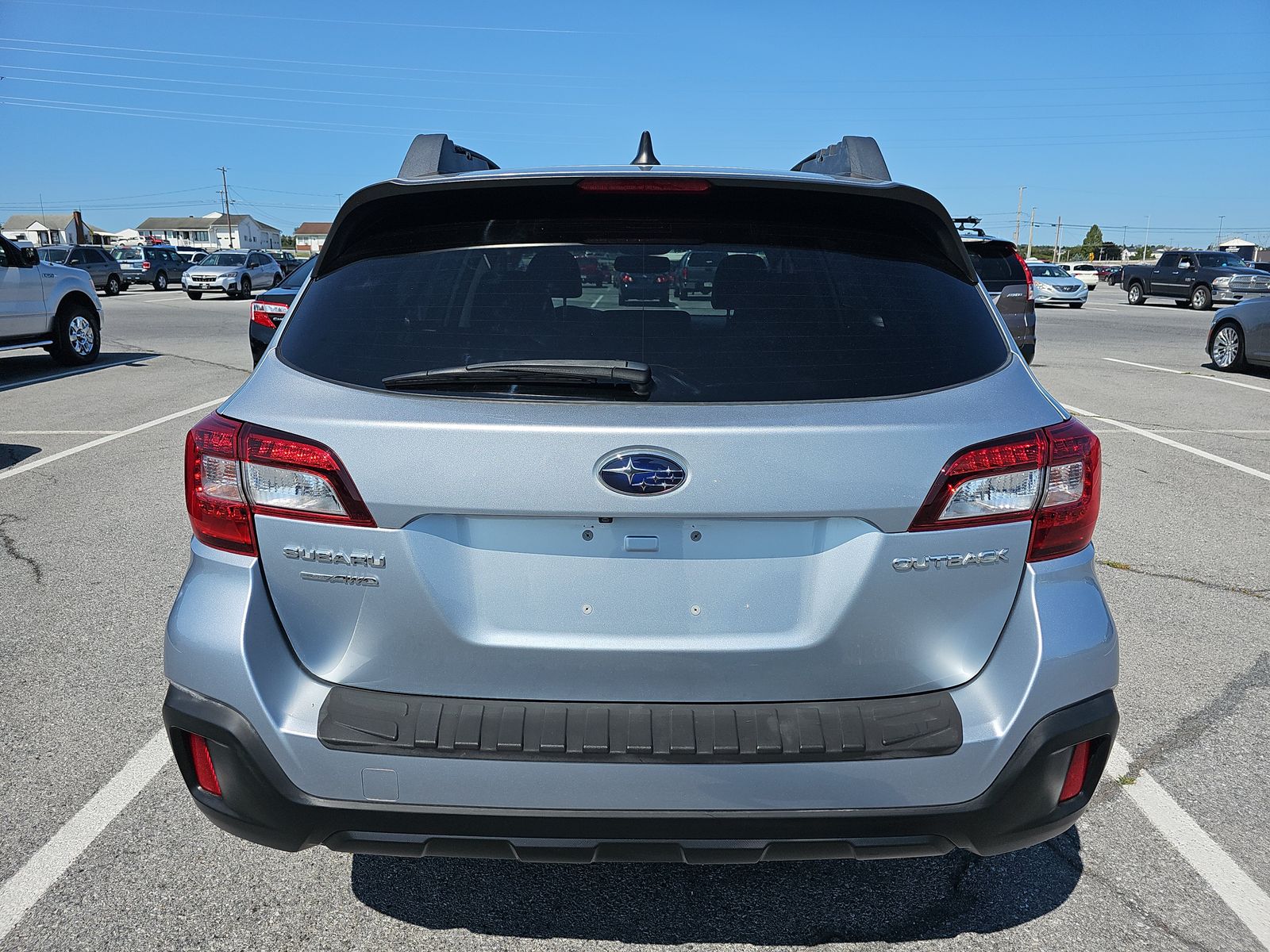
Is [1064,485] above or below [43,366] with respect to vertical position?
above

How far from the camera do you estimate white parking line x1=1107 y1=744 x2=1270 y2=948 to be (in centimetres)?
256

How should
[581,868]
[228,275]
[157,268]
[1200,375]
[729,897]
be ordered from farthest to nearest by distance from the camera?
[157,268] < [228,275] < [1200,375] < [581,868] < [729,897]

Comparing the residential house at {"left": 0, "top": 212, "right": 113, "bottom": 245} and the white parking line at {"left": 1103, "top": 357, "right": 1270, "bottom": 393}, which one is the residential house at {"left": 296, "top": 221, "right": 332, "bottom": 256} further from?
the white parking line at {"left": 1103, "top": 357, "right": 1270, "bottom": 393}

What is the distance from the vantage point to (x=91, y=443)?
8.73 metres

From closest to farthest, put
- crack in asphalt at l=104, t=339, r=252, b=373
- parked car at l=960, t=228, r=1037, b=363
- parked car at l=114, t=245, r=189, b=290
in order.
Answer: parked car at l=960, t=228, r=1037, b=363
crack in asphalt at l=104, t=339, r=252, b=373
parked car at l=114, t=245, r=189, b=290

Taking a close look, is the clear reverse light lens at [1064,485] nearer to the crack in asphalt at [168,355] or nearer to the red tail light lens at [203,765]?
the red tail light lens at [203,765]

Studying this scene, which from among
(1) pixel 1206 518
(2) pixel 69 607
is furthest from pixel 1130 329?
(2) pixel 69 607

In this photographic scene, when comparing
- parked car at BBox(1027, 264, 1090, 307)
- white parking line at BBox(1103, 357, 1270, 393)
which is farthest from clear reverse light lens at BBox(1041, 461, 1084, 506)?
parked car at BBox(1027, 264, 1090, 307)

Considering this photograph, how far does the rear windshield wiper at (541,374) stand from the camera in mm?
2012

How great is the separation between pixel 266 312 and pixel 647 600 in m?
9.82

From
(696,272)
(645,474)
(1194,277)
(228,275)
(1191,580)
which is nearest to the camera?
(645,474)

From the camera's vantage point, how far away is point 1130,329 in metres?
24.3

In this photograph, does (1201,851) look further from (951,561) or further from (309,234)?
(309,234)

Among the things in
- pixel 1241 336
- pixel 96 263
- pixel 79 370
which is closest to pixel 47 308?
pixel 79 370
